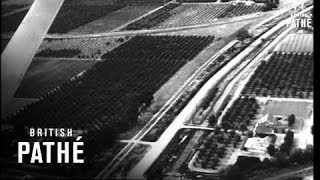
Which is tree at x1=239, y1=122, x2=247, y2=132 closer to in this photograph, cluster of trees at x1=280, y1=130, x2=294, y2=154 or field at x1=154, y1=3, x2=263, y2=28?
cluster of trees at x1=280, y1=130, x2=294, y2=154

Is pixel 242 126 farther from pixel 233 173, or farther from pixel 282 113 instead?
pixel 233 173

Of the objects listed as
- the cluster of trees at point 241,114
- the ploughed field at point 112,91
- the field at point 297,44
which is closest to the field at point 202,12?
the ploughed field at point 112,91

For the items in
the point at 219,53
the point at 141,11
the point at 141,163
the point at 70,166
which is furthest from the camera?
the point at 141,11

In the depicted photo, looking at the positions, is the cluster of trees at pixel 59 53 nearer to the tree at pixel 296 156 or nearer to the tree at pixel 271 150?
the tree at pixel 271 150

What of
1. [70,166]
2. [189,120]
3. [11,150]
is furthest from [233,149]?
[11,150]

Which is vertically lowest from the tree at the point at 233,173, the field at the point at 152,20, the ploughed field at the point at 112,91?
the tree at the point at 233,173

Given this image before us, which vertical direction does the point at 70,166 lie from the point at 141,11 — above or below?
below

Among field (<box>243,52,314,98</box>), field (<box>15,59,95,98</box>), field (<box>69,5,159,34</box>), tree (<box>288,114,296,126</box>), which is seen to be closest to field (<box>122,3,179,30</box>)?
field (<box>69,5,159,34</box>)

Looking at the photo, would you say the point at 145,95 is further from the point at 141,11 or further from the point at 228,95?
the point at 141,11
